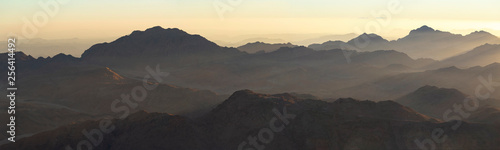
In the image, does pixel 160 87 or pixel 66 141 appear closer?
pixel 66 141

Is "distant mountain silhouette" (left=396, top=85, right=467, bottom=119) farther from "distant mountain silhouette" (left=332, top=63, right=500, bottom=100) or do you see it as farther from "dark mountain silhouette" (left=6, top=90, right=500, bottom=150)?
"dark mountain silhouette" (left=6, top=90, right=500, bottom=150)

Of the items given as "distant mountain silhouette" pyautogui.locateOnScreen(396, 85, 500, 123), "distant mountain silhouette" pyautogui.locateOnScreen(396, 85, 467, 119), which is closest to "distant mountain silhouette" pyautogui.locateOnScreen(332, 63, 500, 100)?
"distant mountain silhouette" pyautogui.locateOnScreen(396, 85, 467, 119)

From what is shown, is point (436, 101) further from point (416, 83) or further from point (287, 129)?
point (416, 83)

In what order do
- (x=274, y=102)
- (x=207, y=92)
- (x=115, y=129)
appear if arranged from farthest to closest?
(x=207, y=92) < (x=274, y=102) < (x=115, y=129)

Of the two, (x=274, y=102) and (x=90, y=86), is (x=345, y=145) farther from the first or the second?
(x=90, y=86)

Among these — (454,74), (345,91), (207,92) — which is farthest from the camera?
(454,74)

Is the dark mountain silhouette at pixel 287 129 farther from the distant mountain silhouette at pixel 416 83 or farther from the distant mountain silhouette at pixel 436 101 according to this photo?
the distant mountain silhouette at pixel 416 83

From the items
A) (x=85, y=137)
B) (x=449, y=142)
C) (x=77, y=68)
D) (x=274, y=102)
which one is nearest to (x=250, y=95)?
(x=274, y=102)

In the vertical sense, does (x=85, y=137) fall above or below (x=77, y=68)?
below

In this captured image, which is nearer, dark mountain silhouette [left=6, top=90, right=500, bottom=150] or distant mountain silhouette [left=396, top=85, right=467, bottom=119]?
dark mountain silhouette [left=6, top=90, right=500, bottom=150]
